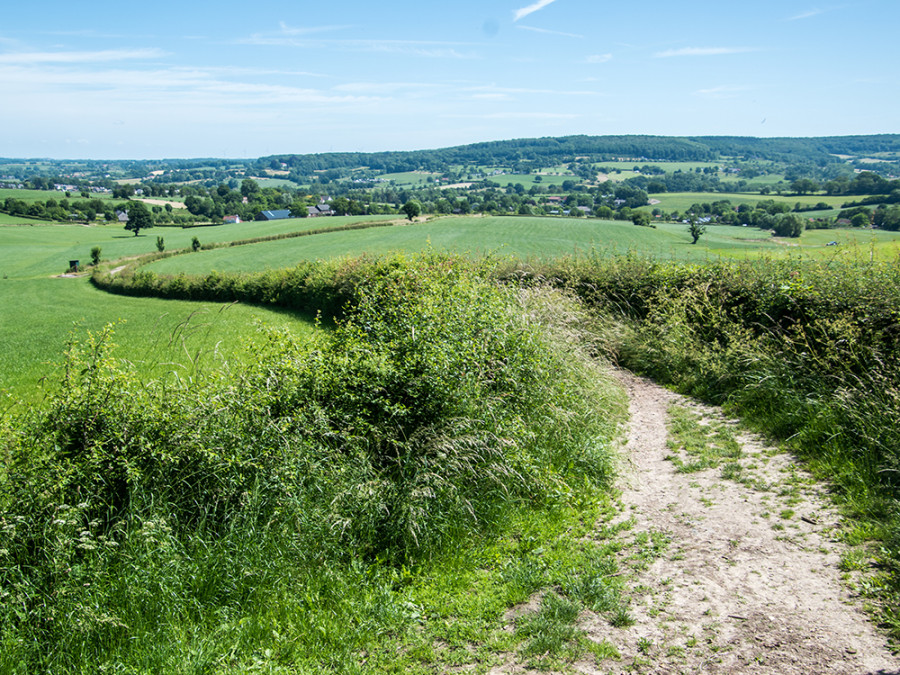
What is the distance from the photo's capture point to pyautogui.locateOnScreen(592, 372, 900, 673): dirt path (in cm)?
374

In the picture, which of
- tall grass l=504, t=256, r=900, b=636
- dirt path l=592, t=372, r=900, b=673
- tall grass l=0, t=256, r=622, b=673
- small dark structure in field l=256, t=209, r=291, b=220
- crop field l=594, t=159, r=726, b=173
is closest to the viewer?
dirt path l=592, t=372, r=900, b=673

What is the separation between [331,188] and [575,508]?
158 m

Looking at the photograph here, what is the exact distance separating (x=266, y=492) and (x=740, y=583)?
14.6ft

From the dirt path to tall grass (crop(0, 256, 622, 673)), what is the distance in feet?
3.94

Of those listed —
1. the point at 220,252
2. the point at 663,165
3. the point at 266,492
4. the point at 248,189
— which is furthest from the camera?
the point at 663,165

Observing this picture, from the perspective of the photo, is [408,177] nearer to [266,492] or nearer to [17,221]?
[17,221]

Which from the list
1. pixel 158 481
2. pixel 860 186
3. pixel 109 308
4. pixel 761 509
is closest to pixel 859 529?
pixel 761 509

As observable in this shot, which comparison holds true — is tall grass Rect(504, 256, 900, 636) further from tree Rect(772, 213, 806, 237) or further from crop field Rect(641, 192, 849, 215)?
crop field Rect(641, 192, 849, 215)

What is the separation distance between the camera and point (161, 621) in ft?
13.8

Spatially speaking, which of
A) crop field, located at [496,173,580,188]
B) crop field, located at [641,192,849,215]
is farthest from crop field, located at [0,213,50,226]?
crop field, located at [496,173,580,188]

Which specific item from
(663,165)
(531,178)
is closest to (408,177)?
(531,178)

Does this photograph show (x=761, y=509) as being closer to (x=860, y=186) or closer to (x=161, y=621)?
(x=161, y=621)

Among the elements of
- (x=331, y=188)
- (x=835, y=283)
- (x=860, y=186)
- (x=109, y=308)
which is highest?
(x=331, y=188)

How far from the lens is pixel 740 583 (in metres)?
4.62
